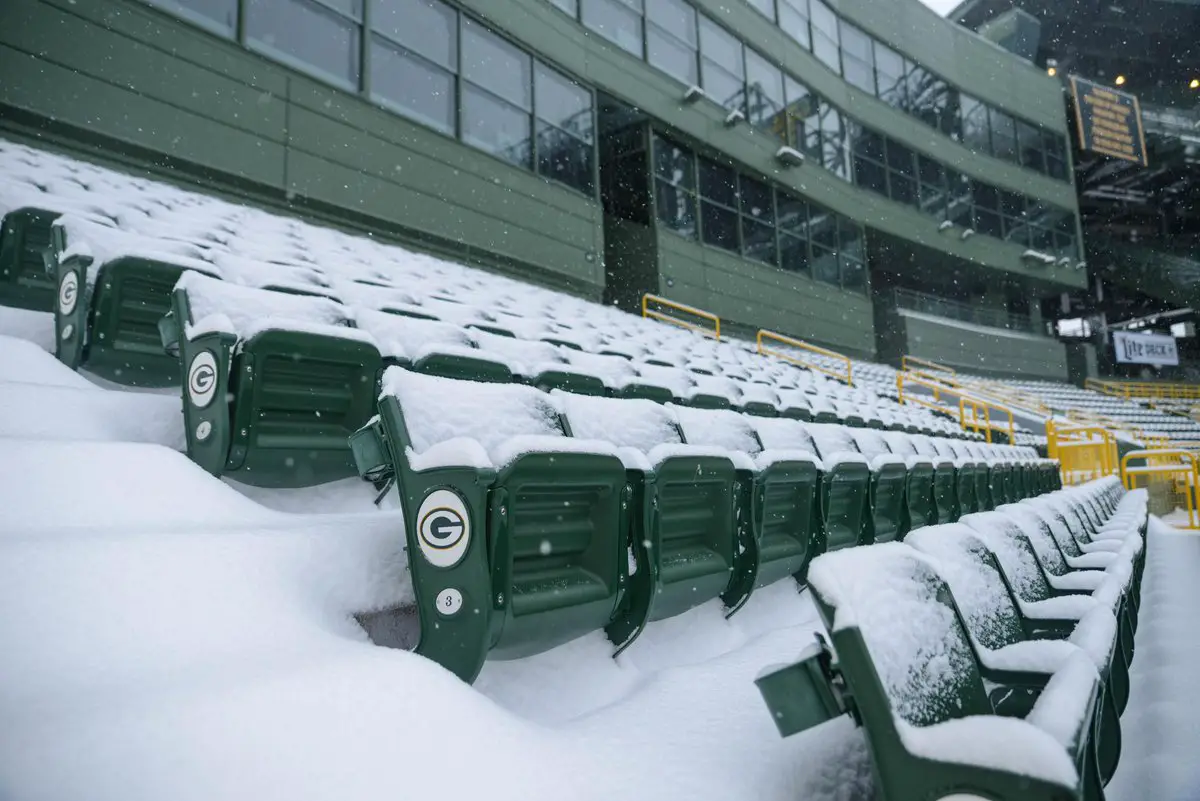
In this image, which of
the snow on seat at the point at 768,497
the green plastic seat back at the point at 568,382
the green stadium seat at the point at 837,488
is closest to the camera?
the snow on seat at the point at 768,497

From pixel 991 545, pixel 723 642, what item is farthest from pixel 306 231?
pixel 991 545

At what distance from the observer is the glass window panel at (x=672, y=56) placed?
25.8ft

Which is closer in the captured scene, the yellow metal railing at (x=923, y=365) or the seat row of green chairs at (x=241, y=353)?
the seat row of green chairs at (x=241, y=353)

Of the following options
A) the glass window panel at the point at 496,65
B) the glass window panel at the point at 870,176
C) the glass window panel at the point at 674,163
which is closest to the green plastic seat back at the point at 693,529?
the glass window panel at the point at 496,65

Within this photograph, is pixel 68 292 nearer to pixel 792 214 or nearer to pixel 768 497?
pixel 768 497

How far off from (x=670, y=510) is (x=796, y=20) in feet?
34.9

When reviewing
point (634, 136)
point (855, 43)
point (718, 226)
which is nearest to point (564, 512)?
point (634, 136)

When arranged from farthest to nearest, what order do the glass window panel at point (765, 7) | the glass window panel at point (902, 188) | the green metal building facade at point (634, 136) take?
the glass window panel at point (902, 188) < the glass window panel at point (765, 7) < the green metal building facade at point (634, 136)

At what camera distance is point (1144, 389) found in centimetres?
1444

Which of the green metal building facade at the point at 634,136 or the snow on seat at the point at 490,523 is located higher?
the green metal building facade at the point at 634,136

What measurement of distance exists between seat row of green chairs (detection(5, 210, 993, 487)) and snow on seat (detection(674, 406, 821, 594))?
1.48ft

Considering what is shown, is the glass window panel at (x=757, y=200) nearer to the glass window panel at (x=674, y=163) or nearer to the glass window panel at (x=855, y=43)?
the glass window panel at (x=674, y=163)

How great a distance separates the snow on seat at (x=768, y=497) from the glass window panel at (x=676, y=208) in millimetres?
6276

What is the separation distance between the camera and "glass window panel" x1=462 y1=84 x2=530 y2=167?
5941mm
